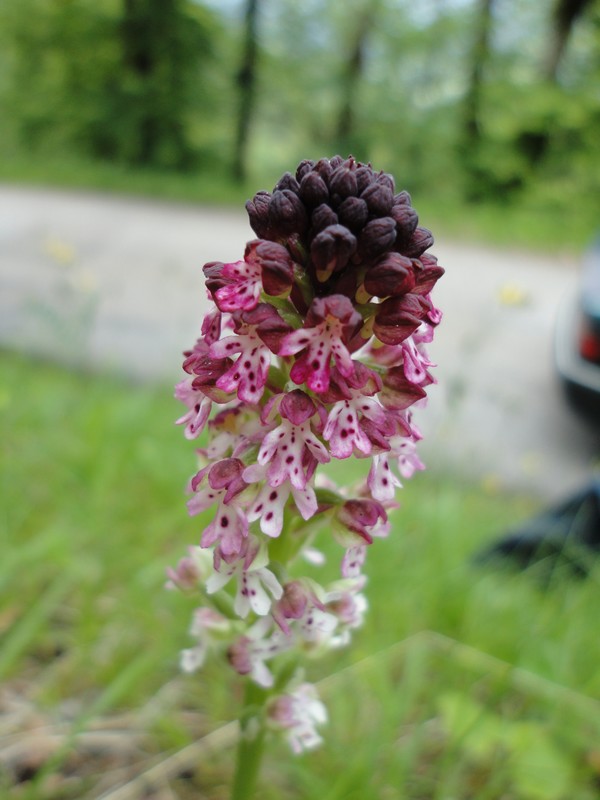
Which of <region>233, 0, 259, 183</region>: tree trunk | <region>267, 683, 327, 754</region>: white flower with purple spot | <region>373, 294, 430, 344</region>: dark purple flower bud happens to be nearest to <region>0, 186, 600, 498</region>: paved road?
<region>267, 683, 327, 754</region>: white flower with purple spot

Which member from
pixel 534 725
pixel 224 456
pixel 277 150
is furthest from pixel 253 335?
pixel 277 150

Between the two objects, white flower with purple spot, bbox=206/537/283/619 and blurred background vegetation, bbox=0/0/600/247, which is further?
blurred background vegetation, bbox=0/0/600/247

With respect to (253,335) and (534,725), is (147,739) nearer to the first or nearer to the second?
(534,725)

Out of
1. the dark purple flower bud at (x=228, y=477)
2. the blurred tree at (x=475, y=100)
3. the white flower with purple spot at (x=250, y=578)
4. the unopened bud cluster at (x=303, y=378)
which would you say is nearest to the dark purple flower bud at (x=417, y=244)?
the unopened bud cluster at (x=303, y=378)

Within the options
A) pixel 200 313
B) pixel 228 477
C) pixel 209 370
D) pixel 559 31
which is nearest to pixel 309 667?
pixel 228 477

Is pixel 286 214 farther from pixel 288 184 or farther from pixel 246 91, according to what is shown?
pixel 246 91

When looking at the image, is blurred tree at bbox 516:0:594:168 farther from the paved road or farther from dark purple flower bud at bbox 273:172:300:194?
dark purple flower bud at bbox 273:172:300:194

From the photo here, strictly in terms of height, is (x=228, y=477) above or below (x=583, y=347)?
above
